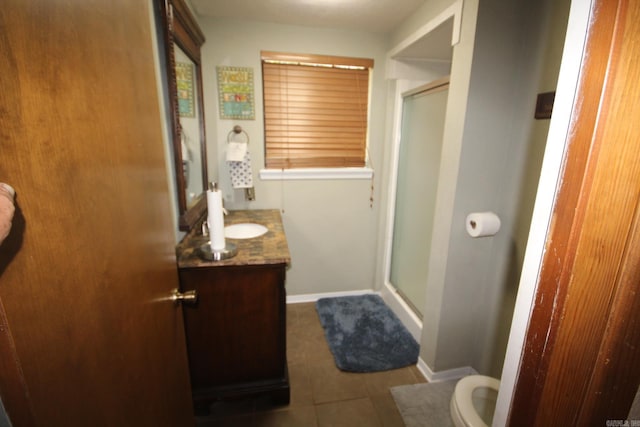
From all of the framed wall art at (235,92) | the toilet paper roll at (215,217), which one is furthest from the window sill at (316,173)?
the toilet paper roll at (215,217)

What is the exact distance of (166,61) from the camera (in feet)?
4.26

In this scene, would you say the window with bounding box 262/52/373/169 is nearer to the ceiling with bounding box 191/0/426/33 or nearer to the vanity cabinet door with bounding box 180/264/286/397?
the ceiling with bounding box 191/0/426/33

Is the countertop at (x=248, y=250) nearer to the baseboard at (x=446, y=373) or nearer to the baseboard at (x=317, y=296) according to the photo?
the baseboard at (x=317, y=296)

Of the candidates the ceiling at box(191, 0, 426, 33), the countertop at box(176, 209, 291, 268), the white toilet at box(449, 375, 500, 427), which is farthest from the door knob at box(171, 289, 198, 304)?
the ceiling at box(191, 0, 426, 33)

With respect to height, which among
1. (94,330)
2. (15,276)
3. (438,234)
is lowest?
(438,234)

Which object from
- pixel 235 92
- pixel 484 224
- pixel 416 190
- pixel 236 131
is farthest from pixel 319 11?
pixel 484 224

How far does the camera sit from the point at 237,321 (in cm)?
143

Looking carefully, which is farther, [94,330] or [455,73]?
[455,73]

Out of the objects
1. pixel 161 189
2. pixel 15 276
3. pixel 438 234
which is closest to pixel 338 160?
pixel 438 234

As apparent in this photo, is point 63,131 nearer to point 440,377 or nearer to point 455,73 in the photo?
point 455,73

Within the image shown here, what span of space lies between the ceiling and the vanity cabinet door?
1.66 metres

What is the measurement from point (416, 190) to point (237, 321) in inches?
62.7

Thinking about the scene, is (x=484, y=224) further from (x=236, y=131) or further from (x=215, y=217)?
(x=236, y=131)

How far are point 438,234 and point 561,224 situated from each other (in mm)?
1264
